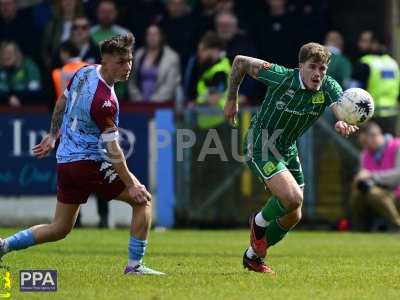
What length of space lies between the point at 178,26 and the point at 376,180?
395cm

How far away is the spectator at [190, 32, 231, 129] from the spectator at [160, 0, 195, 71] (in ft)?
2.94

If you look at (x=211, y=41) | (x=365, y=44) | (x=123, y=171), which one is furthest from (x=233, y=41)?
(x=123, y=171)

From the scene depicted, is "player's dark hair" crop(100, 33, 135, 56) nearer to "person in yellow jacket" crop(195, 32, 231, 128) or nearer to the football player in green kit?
the football player in green kit

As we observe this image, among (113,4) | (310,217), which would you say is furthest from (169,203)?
(113,4)

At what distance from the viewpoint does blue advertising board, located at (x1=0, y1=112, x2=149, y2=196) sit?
17.2m

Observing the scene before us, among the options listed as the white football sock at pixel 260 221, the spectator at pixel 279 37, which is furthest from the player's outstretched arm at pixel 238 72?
the spectator at pixel 279 37

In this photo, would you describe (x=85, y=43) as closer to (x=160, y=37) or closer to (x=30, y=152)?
(x=160, y=37)

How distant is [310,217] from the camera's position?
17094mm

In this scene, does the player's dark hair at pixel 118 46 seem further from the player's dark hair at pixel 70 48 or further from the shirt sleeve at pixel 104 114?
the player's dark hair at pixel 70 48

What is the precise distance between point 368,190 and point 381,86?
1652mm

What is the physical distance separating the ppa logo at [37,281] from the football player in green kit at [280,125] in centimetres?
203

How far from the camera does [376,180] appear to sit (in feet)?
55.3

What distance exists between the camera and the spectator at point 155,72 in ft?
57.6

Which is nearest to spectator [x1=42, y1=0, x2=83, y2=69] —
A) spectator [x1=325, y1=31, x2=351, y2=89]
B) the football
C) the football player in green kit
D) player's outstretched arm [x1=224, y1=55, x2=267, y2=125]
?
spectator [x1=325, y1=31, x2=351, y2=89]
